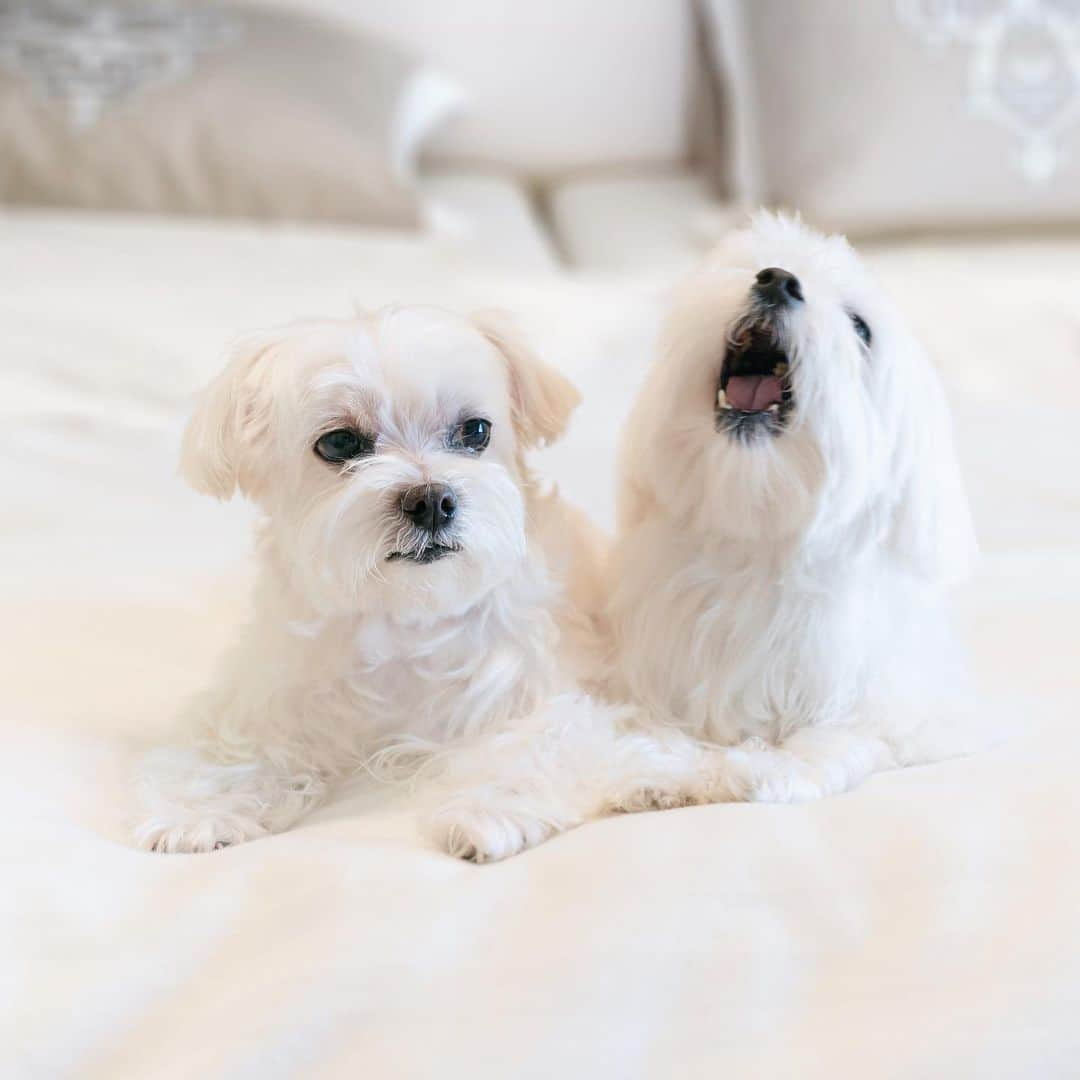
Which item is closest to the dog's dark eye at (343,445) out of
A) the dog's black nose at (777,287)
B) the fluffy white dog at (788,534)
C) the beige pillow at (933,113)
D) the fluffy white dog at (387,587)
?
the fluffy white dog at (387,587)

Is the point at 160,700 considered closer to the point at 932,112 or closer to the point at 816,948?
the point at 816,948

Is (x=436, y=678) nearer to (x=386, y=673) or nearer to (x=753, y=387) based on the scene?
(x=386, y=673)

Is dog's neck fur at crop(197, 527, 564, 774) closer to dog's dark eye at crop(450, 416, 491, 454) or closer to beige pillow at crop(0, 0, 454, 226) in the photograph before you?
dog's dark eye at crop(450, 416, 491, 454)

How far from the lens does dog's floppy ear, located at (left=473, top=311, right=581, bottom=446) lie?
4.41 ft

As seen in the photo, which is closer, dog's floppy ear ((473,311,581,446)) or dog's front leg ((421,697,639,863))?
dog's front leg ((421,697,639,863))

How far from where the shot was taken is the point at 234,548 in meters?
1.84

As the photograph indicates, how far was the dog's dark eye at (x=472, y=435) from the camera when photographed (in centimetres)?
130

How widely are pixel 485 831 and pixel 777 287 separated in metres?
0.52

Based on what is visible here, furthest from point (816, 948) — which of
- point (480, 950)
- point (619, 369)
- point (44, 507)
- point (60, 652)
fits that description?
point (619, 369)

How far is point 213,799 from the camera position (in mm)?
1256

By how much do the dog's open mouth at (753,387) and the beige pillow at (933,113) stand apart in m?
1.80

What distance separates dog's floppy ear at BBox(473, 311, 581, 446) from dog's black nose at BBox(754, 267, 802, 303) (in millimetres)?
245

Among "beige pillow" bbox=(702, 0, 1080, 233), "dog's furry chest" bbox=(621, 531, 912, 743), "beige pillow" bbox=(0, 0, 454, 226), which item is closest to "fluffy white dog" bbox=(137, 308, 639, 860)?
"dog's furry chest" bbox=(621, 531, 912, 743)

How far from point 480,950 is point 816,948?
0.22 meters
